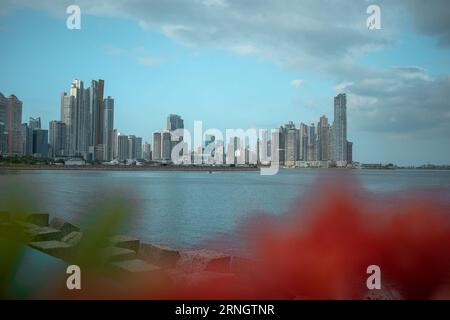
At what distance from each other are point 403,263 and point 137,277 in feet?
10.1

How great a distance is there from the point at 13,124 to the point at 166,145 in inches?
78.6

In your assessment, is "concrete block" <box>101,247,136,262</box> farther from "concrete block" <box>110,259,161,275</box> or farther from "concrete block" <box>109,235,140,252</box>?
"concrete block" <box>109,235,140,252</box>

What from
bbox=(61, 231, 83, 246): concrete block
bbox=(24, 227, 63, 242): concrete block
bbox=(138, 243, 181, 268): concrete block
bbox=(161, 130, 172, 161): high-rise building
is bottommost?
bbox=(138, 243, 181, 268): concrete block

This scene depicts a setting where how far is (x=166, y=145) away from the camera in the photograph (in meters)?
5.80

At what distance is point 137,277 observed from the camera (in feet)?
13.2

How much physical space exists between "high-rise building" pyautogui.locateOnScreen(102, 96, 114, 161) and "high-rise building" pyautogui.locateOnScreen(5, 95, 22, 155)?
3.04 ft

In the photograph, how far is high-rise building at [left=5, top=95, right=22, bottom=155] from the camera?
4.24 meters

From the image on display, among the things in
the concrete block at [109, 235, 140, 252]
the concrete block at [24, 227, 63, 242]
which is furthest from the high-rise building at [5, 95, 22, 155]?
the concrete block at [109, 235, 140, 252]

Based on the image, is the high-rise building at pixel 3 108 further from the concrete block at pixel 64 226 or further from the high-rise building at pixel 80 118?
the concrete block at pixel 64 226

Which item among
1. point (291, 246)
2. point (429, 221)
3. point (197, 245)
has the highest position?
point (429, 221)

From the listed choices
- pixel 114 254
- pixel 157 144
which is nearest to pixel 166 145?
pixel 157 144

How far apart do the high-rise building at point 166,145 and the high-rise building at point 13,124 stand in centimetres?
172

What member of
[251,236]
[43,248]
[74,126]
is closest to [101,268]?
[43,248]
